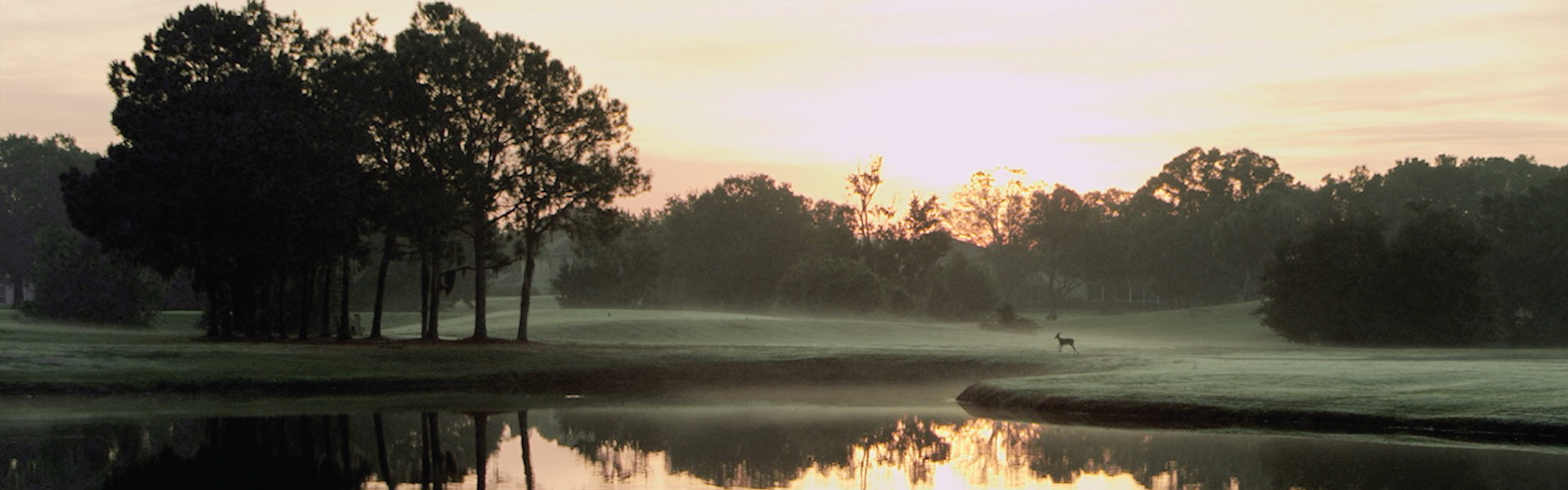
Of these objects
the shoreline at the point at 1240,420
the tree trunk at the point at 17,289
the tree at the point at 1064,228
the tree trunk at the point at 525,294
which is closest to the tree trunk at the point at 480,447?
the shoreline at the point at 1240,420

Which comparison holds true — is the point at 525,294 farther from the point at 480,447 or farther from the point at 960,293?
the point at 960,293

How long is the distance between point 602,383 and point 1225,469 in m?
28.8

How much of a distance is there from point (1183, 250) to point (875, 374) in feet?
337

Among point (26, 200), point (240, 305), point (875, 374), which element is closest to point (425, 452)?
point (875, 374)

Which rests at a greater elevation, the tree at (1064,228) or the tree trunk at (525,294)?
the tree at (1064,228)

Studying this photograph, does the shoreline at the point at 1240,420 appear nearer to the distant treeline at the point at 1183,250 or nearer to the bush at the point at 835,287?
the distant treeline at the point at 1183,250

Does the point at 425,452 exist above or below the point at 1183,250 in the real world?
below

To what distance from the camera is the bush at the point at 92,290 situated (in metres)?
86.0

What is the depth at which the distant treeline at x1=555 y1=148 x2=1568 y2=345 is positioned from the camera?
267 feet

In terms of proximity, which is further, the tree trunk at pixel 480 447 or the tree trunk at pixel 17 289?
the tree trunk at pixel 17 289

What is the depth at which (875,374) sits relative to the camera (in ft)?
181

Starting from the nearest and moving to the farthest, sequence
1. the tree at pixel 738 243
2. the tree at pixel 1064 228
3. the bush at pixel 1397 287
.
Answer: the bush at pixel 1397 287, the tree at pixel 738 243, the tree at pixel 1064 228

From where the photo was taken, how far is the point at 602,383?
169ft

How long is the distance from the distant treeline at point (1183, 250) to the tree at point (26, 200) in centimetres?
4564
